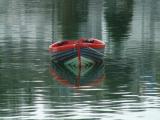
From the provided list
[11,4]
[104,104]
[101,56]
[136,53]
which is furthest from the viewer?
[11,4]

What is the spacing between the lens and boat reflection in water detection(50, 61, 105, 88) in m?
37.2

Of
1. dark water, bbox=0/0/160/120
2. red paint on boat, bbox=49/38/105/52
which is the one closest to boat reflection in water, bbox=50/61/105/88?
dark water, bbox=0/0/160/120

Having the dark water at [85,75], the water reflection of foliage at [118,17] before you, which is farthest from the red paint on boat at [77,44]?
the water reflection of foliage at [118,17]

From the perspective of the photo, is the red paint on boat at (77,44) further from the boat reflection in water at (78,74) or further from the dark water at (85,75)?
the dark water at (85,75)

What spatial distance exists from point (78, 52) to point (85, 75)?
2608mm

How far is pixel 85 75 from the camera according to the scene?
39.5m

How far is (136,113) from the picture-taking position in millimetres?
29047

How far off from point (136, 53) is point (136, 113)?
18352 mm

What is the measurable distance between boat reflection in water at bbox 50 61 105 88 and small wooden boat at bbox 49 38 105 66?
236 millimetres

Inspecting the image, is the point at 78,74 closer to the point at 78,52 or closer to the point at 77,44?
the point at 78,52

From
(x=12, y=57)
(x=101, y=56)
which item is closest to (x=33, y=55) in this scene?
(x=12, y=57)

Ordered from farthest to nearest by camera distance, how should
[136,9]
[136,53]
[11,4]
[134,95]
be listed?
[11,4], [136,9], [136,53], [134,95]

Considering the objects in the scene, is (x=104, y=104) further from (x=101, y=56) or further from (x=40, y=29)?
(x=40, y=29)

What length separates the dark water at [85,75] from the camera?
1170 inches
